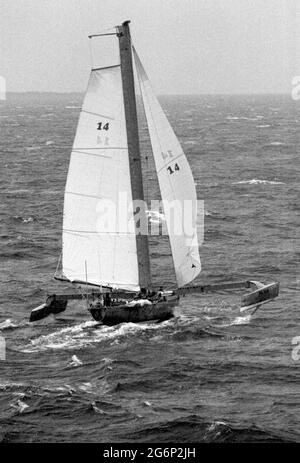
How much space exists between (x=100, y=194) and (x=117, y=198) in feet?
2.49

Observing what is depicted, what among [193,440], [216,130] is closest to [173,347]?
[193,440]

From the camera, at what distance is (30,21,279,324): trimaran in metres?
35.5

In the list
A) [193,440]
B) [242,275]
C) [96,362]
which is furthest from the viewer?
[242,275]

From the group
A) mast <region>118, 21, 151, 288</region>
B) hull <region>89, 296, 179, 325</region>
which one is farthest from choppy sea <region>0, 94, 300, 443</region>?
mast <region>118, 21, 151, 288</region>

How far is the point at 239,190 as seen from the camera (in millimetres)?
81062

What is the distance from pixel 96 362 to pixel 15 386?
3.87 meters

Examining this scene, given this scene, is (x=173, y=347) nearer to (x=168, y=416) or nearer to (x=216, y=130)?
(x=168, y=416)

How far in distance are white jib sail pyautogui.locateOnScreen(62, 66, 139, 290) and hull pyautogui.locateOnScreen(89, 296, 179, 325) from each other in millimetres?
1305

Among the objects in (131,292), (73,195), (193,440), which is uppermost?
(73,195)

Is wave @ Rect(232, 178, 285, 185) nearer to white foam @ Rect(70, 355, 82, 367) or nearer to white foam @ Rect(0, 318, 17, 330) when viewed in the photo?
white foam @ Rect(0, 318, 17, 330)

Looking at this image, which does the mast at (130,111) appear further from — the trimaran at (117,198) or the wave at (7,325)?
the wave at (7,325)

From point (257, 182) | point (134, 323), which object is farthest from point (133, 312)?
point (257, 182)
